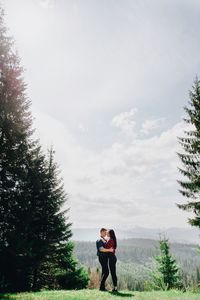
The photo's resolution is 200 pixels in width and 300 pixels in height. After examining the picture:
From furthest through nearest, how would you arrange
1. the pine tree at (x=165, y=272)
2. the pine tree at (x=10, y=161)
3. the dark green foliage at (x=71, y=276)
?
the pine tree at (x=165, y=272)
the dark green foliage at (x=71, y=276)
the pine tree at (x=10, y=161)

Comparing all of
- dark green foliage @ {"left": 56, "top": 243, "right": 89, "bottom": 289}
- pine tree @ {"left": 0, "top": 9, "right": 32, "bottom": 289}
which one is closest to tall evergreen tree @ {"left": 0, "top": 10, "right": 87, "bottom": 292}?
pine tree @ {"left": 0, "top": 9, "right": 32, "bottom": 289}

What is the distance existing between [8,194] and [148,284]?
3138 centimetres

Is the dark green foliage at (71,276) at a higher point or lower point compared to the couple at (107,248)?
lower

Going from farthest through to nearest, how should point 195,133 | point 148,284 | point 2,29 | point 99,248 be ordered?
1. point 148,284
2. point 195,133
3. point 2,29
4. point 99,248

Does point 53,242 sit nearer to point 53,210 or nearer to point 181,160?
point 53,210

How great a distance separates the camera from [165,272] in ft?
129

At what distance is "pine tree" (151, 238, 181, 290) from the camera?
38.8 meters

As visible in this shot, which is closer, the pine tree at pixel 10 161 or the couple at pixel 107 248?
the couple at pixel 107 248

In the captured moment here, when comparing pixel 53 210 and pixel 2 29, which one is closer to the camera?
pixel 2 29

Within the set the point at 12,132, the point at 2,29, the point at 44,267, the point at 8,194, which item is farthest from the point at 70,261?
the point at 2,29

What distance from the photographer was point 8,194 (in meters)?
20.5

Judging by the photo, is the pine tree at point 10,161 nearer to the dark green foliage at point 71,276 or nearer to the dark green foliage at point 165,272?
the dark green foliage at point 71,276

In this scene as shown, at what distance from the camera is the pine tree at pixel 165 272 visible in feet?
127

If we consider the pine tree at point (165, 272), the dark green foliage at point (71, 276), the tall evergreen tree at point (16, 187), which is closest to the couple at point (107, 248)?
the tall evergreen tree at point (16, 187)
